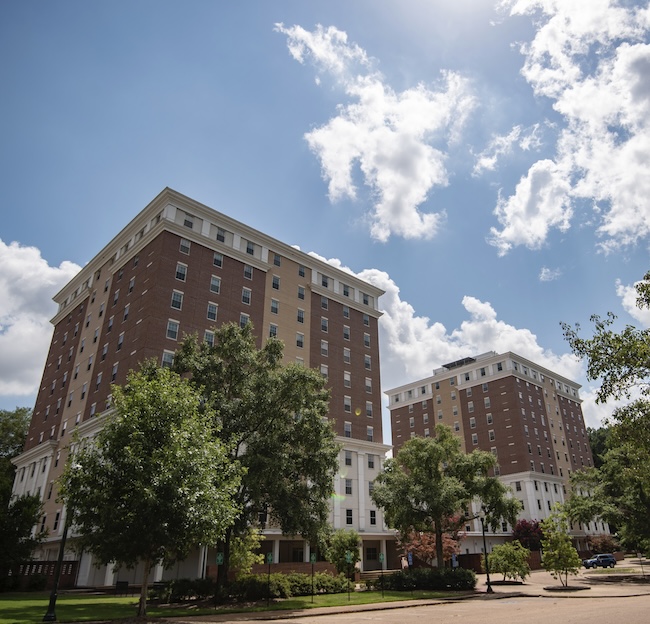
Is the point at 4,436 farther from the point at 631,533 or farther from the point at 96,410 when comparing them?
the point at 631,533

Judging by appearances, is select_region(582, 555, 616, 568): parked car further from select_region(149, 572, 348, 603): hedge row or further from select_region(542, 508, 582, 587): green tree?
select_region(149, 572, 348, 603): hedge row

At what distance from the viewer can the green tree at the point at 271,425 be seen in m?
29.0

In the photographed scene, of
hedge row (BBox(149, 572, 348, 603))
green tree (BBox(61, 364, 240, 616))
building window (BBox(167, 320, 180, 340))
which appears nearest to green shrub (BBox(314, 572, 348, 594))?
hedge row (BBox(149, 572, 348, 603))

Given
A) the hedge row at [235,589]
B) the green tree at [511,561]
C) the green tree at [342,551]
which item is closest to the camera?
the hedge row at [235,589]

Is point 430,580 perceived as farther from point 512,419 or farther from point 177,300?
point 512,419

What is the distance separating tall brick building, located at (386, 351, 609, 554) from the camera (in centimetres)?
8062

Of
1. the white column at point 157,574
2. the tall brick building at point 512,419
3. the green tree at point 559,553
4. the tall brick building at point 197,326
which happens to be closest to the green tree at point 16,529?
the tall brick building at point 197,326

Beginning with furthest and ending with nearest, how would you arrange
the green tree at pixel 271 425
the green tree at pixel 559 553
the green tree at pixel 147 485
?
the green tree at pixel 559 553 < the green tree at pixel 271 425 < the green tree at pixel 147 485

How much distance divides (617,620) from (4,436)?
239 ft

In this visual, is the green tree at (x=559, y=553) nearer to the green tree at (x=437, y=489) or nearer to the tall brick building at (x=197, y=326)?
the green tree at (x=437, y=489)

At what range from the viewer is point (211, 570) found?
38844 millimetres

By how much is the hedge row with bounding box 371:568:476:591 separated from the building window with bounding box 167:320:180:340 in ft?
83.0

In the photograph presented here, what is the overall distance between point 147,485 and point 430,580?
23.8m

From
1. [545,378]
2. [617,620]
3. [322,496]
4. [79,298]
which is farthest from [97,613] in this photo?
[545,378]
